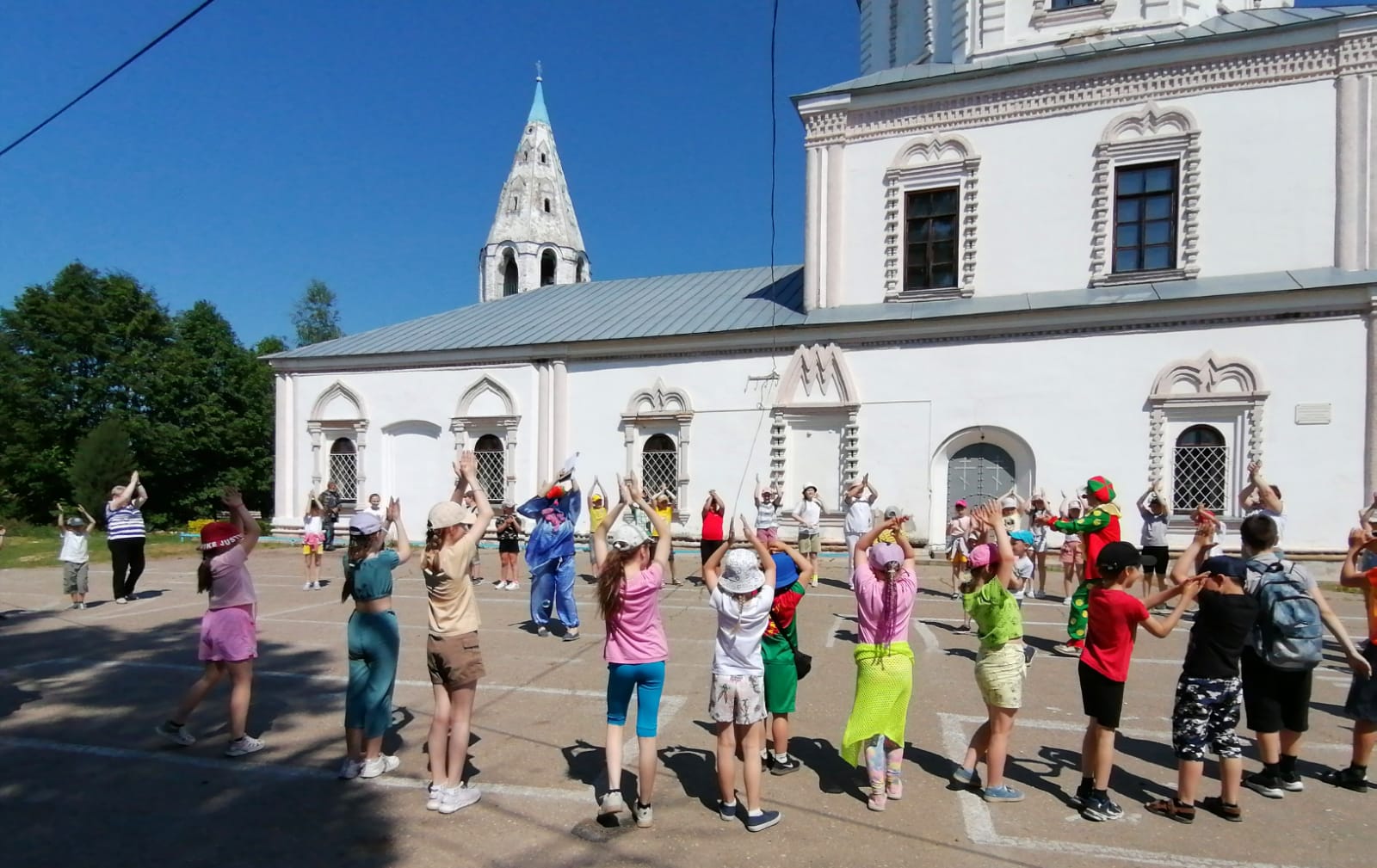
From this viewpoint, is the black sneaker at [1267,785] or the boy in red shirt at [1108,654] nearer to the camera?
the boy in red shirt at [1108,654]

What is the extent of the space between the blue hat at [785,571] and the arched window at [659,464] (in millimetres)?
14046

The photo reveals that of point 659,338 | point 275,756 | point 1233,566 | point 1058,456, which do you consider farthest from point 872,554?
point 659,338

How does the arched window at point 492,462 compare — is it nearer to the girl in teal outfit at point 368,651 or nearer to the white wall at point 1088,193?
the white wall at point 1088,193

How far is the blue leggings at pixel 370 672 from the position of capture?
4934 mm

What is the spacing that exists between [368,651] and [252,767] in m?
1.29

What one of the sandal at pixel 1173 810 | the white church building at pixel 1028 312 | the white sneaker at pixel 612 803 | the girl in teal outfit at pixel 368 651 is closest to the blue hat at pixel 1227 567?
the sandal at pixel 1173 810

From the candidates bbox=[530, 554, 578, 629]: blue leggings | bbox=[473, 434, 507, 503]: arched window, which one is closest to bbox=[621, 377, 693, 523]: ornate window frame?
bbox=[473, 434, 507, 503]: arched window

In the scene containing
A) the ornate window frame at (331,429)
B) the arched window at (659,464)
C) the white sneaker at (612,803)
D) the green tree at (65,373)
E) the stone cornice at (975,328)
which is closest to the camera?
the white sneaker at (612,803)

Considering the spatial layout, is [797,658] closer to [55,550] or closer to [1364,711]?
[1364,711]

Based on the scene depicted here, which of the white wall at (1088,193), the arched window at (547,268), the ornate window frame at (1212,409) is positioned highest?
the arched window at (547,268)

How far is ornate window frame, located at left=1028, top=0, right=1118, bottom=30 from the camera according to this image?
17203 mm

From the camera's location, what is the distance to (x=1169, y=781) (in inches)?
201

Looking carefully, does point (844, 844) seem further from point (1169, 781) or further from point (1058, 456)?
point (1058, 456)

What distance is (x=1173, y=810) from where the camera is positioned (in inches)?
178
